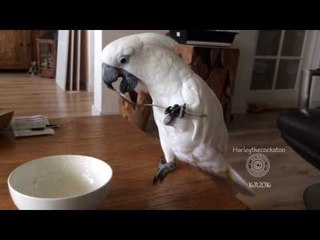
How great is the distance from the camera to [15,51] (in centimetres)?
323

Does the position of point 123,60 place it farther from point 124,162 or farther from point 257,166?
point 257,166

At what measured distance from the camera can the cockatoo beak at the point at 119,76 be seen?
503mm

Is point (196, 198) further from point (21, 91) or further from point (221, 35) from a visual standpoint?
point (21, 91)

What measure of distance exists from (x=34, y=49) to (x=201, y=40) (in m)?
2.33

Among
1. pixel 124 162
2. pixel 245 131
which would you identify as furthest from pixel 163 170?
pixel 245 131

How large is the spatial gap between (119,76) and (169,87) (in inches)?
3.5

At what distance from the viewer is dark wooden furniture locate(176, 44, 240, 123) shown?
5.67 ft

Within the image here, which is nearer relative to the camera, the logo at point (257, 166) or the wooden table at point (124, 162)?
the wooden table at point (124, 162)

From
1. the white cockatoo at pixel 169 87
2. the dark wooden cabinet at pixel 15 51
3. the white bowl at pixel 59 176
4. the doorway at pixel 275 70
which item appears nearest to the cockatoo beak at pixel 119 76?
the white cockatoo at pixel 169 87

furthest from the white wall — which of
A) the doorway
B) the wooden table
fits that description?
the wooden table

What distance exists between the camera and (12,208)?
1.44 ft

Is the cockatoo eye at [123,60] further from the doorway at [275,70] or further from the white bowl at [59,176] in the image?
the doorway at [275,70]

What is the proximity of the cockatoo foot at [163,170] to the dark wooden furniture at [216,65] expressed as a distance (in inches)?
46.8
